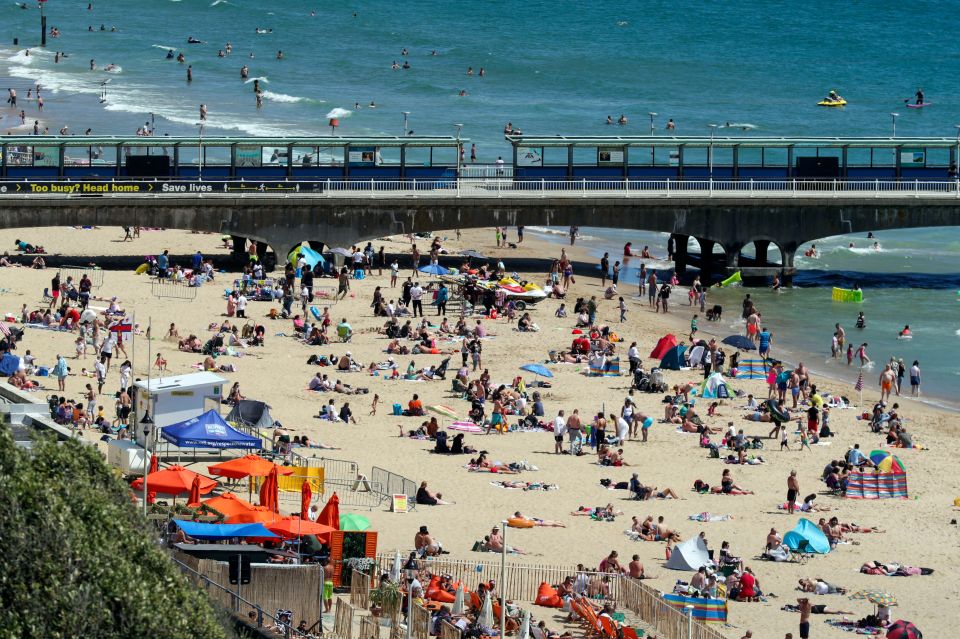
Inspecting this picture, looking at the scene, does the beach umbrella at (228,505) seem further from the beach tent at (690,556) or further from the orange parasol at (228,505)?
the beach tent at (690,556)

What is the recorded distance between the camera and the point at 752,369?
40.7 meters

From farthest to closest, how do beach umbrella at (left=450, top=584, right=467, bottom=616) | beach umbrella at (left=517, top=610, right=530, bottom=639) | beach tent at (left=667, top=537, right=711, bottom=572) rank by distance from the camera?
beach tent at (left=667, top=537, right=711, bottom=572)
beach umbrella at (left=450, top=584, right=467, bottom=616)
beach umbrella at (left=517, top=610, right=530, bottom=639)

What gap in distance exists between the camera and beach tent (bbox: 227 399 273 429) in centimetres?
3241

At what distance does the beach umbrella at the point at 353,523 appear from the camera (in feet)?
85.1

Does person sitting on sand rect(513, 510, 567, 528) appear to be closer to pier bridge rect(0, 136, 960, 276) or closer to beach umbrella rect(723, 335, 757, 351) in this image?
beach umbrella rect(723, 335, 757, 351)

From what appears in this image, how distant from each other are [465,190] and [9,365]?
62.2ft

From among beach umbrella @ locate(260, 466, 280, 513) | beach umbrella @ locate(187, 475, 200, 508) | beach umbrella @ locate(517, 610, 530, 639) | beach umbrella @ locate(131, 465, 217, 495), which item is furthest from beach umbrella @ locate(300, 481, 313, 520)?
beach umbrella @ locate(517, 610, 530, 639)

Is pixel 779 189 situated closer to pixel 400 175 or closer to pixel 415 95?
pixel 400 175

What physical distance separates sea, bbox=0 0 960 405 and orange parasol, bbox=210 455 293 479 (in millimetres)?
23233

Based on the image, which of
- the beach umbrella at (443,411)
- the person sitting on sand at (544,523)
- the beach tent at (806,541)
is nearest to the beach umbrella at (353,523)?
the person sitting on sand at (544,523)

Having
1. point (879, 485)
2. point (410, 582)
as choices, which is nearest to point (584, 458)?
point (879, 485)

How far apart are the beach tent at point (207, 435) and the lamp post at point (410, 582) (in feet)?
16.6

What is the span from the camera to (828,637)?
80.4ft

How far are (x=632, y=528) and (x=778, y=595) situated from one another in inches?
128
